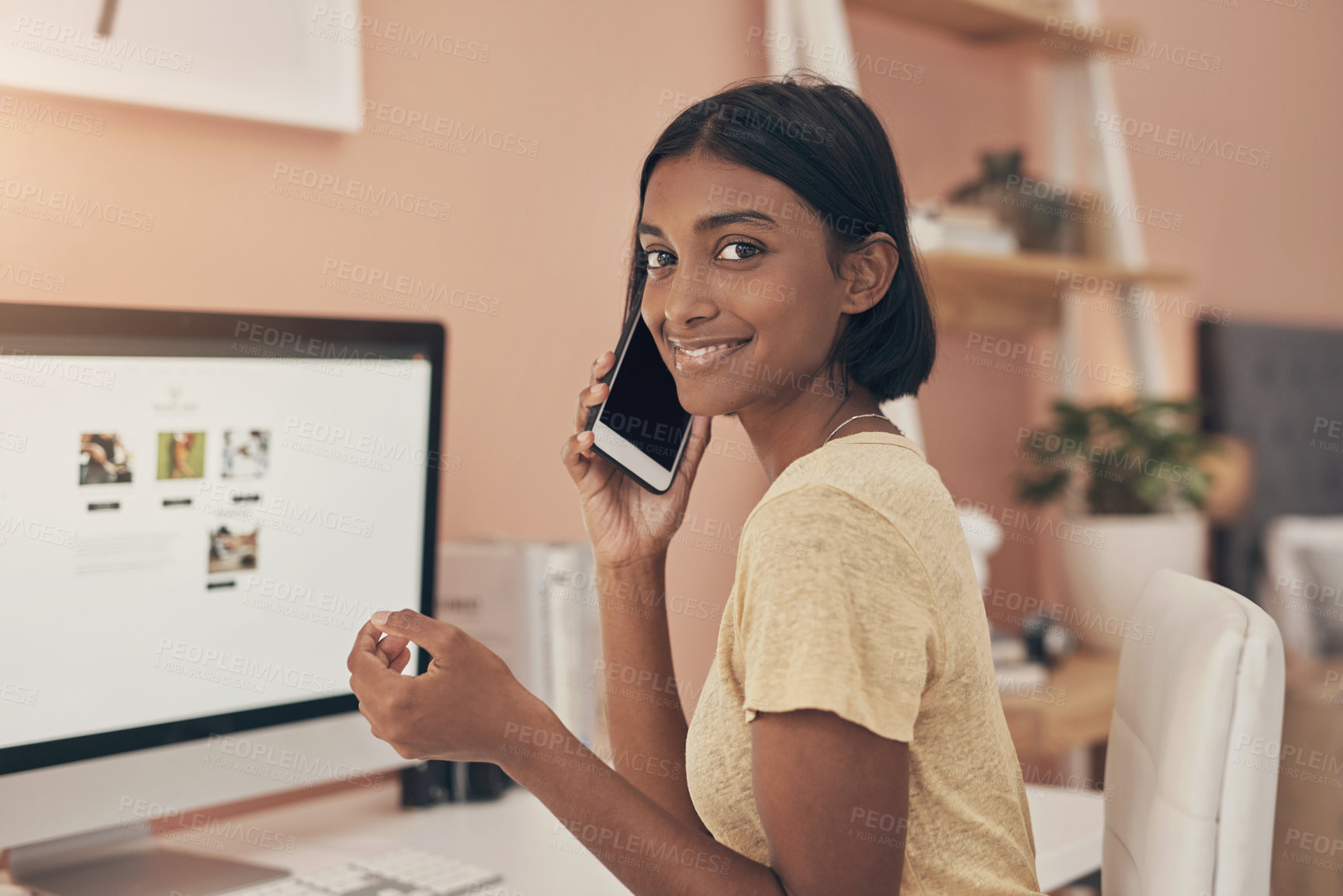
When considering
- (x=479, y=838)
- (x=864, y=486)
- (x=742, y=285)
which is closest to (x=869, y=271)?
(x=742, y=285)

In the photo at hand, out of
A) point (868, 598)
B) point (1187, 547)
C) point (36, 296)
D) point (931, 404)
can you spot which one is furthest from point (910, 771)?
point (1187, 547)

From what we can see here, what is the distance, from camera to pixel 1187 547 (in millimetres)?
2309

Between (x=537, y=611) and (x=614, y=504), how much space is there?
239mm

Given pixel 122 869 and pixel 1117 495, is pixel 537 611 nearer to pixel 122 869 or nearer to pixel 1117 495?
pixel 122 869

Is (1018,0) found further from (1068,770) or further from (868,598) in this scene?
(868,598)

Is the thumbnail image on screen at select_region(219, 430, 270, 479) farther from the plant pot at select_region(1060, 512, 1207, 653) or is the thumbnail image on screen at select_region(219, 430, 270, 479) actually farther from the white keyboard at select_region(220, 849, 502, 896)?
the plant pot at select_region(1060, 512, 1207, 653)

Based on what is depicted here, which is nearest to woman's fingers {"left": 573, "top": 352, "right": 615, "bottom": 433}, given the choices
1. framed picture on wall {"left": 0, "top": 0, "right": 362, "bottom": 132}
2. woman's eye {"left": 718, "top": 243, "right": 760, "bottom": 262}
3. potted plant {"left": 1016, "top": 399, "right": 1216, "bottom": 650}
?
woman's eye {"left": 718, "top": 243, "right": 760, "bottom": 262}

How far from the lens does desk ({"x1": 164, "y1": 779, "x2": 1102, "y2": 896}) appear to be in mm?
1063

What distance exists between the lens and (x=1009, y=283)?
2.27 meters

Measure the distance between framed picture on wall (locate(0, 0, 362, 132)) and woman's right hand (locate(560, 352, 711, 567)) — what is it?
1.65 ft

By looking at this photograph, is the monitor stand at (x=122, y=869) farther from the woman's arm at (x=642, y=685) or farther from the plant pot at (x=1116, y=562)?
the plant pot at (x=1116, y=562)

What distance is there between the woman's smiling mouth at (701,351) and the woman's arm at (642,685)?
0.26 m

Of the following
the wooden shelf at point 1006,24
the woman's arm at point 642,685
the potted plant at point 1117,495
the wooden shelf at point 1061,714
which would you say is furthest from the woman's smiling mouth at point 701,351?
the potted plant at point 1117,495

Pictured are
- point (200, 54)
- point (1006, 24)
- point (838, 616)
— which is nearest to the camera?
point (838, 616)
